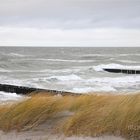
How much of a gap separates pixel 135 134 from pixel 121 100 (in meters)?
1.16

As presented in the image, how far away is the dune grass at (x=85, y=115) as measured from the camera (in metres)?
6.53

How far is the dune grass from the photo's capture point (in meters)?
6.53

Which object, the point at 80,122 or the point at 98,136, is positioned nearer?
the point at 98,136

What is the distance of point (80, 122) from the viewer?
271 inches

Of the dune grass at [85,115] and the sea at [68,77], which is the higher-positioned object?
the dune grass at [85,115]

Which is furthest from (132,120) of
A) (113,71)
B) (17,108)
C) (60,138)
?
(113,71)

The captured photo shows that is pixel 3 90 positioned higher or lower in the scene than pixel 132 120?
lower

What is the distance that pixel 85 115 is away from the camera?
7027 mm

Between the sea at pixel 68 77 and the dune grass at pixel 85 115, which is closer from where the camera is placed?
the dune grass at pixel 85 115

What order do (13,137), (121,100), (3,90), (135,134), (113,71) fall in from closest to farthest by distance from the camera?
(135,134)
(13,137)
(121,100)
(3,90)
(113,71)

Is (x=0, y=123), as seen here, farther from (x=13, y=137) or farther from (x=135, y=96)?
(x=135, y=96)

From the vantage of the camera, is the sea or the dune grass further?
the sea

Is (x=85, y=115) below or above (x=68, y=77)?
above

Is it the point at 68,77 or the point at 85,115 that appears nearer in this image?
the point at 85,115
